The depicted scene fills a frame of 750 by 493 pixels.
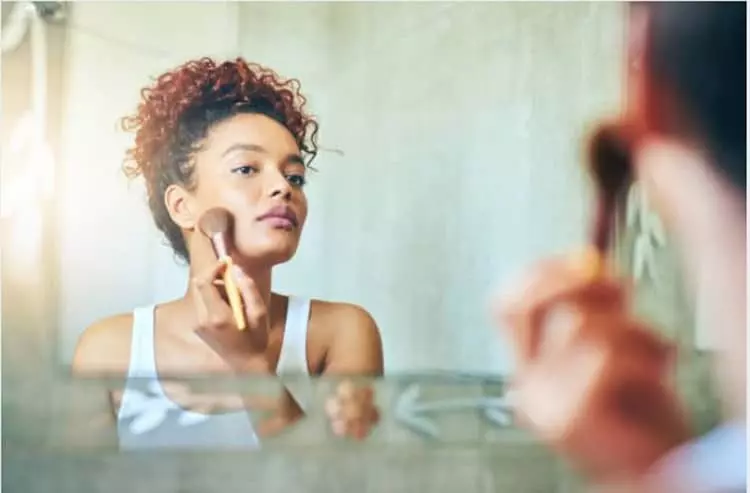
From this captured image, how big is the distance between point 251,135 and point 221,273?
0.19 meters

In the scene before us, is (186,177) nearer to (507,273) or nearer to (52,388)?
(52,388)

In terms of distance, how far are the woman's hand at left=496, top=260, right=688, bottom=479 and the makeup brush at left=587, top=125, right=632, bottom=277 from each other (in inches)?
1.3

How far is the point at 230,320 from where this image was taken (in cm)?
123

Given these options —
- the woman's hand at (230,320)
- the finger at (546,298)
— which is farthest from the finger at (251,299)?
the finger at (546,298)

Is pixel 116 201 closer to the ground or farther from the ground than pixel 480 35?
closer to the ground

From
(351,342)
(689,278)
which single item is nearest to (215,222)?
(351,342)

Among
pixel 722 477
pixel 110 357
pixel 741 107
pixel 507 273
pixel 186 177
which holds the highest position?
pixel 741 107

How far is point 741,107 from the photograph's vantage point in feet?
4.10

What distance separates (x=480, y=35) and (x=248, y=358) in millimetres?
528

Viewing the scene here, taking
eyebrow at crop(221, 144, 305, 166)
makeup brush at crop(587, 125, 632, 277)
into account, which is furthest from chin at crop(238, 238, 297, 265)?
makeup brush at crop(587, 125, 632, 277)

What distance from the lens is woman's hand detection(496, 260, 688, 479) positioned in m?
1.21

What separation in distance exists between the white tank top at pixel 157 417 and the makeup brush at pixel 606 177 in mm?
418

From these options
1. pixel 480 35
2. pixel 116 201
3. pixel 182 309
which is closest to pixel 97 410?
pixel 182 309

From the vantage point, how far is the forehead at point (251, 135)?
1.24 meters
